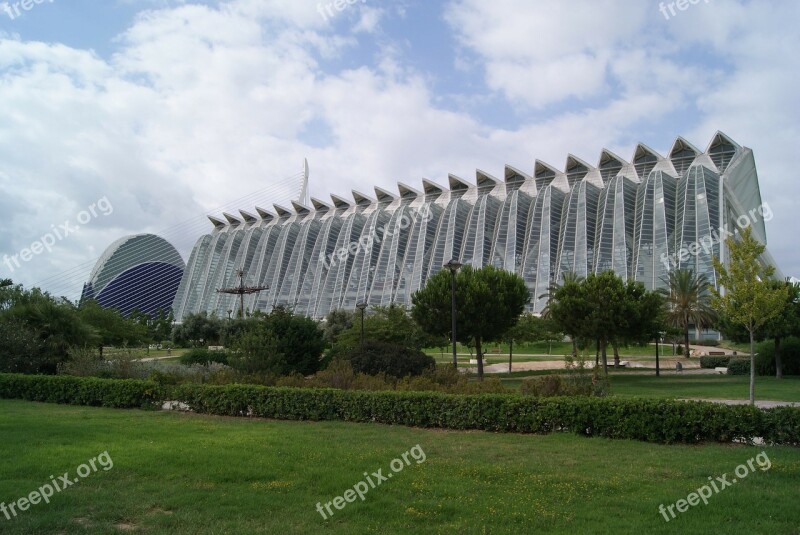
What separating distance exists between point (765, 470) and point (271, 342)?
18599 millimetres

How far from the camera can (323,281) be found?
90625mm

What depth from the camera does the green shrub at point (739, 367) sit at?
3375 centimetres

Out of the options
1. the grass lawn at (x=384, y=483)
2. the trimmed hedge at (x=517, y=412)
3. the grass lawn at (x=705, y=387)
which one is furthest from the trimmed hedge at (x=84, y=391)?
the grass lawn at (x=705, y=387)

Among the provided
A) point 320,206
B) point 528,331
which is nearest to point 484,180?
point 320,206

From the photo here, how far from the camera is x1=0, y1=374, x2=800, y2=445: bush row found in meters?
11.4

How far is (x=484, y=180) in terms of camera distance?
9188 centimetres

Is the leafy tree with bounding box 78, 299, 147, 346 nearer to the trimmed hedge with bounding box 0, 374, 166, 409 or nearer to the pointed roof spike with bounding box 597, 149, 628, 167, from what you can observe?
the trimmed hedge with bounding box 0, 374, 166, 409

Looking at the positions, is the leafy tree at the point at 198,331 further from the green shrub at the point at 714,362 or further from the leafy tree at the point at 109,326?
the green shrub at the point at 714,362

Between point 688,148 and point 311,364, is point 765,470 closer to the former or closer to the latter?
point 311,364
